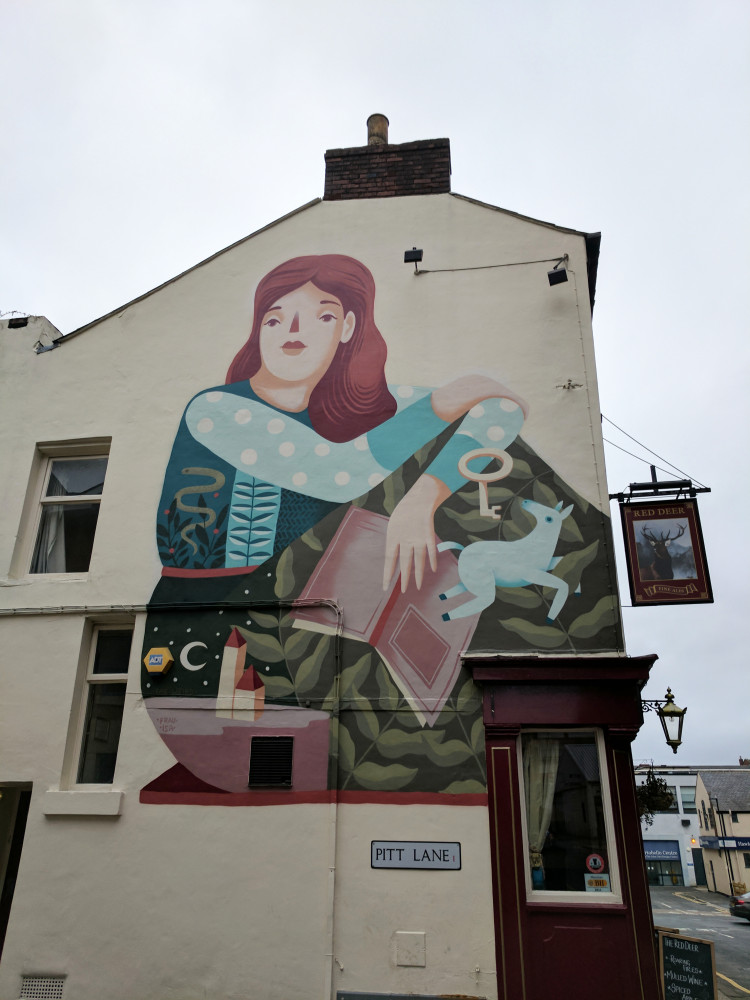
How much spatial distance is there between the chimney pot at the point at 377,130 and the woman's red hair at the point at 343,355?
9.07 feet

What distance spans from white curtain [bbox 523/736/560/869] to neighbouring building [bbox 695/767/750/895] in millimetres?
51744

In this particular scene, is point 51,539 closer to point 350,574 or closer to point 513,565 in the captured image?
point 350,574

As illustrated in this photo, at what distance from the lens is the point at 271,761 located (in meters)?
7.64

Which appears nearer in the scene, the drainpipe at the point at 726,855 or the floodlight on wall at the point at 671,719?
the floodlight on wall at the point at 671,719

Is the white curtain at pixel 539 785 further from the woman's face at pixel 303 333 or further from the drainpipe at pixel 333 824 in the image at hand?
the woman's face at pixel 303 333

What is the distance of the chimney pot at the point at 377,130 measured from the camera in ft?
37.9

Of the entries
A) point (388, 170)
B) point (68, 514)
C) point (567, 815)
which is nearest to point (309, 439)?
point (68, 514)

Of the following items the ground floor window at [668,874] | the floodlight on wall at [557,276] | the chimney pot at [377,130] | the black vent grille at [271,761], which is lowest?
the ground floor window at [668,874]

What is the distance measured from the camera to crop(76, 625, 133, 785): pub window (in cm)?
816

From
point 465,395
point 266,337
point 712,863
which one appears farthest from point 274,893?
point 712,863

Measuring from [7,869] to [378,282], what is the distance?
873 centimetres

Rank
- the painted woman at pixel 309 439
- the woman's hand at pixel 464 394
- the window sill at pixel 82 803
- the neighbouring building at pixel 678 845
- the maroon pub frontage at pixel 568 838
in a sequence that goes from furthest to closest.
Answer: the neighbouring building at pixel 678 845, the woman's hand at pixel 464 394, the painted woman at pixel 309 439, the window sill at pixel 82 803, the maroon pub frontage at pixel 568 838

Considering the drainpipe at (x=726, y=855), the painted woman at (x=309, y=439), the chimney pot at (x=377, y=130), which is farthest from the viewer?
the drainpipe at (x=726, y=855)

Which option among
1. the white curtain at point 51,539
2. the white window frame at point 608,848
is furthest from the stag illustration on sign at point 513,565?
the white curtain at point 51,539
